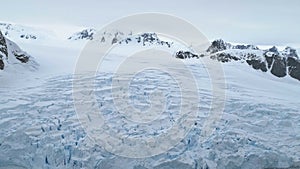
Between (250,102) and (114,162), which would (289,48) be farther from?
(114,162)

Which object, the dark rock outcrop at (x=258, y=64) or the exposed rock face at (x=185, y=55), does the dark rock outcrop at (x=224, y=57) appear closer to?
the dark rock outcrop at (x=258, y=64)

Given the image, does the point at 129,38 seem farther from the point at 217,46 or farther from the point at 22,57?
the point at 22,57

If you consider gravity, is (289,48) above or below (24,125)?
above

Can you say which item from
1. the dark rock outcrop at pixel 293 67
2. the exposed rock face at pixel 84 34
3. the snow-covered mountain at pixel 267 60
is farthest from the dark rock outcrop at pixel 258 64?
the exposed rock face at pixel 84 34

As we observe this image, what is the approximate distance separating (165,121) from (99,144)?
6.42ft

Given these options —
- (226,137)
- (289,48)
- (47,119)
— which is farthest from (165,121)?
(289,48)

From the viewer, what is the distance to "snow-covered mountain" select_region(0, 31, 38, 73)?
13.0 metres

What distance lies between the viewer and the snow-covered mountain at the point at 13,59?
12969 millimetres

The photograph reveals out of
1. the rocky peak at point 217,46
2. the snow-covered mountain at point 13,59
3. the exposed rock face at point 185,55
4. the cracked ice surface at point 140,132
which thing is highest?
the rocky peak at point 217,46

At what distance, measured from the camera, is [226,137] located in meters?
8.38

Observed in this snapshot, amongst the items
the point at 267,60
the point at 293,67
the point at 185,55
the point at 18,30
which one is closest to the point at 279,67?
the point at 267,60

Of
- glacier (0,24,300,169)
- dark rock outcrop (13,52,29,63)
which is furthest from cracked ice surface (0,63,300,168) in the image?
dark rock outcrop (13,52,29,63)

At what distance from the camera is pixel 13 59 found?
1386 cm

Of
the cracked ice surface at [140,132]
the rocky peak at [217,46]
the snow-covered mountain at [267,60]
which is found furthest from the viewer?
the rocky peak at [217,46]
